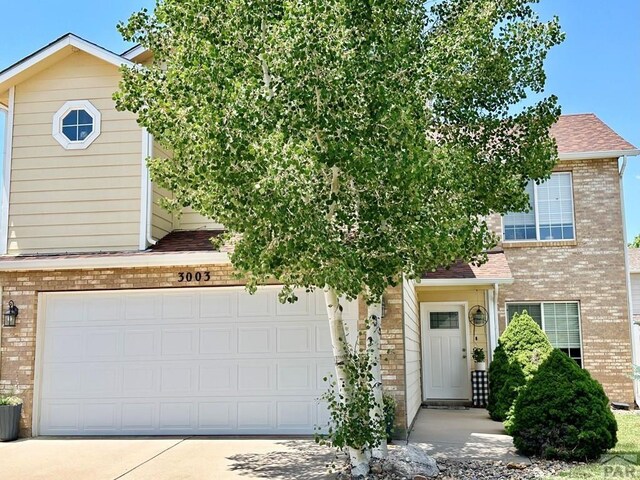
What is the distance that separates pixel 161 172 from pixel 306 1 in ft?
8.39

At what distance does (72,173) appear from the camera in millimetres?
11148

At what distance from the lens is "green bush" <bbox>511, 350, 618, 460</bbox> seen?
758cm

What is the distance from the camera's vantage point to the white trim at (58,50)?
1108 cm

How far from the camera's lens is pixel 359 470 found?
6883 millimetres

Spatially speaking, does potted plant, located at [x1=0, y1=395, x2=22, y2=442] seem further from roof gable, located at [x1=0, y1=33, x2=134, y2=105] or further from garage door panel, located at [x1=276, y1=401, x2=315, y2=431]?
roof gable, located at [x1=0, y1=33, x2=134, y2=105]

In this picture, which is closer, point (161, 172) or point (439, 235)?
point (439, 235)

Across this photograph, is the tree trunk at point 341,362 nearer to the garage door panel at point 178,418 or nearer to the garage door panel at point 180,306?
the garage door panel at point 178,418

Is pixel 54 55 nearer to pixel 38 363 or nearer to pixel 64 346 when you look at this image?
pixel 64 346

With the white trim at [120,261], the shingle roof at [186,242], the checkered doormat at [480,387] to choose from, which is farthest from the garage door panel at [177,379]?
the checkered doormat at [480,387]

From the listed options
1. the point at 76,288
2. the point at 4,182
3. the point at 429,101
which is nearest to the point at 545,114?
the point at 429,101

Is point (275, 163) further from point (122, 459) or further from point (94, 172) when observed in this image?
point (94, 172)

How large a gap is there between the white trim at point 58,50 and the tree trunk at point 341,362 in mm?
6584

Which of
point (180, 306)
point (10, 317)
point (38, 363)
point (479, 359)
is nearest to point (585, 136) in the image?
point (479, 359)

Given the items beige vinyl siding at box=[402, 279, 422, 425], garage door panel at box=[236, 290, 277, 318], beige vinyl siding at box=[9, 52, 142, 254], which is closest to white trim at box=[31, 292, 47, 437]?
beige vinyl siding at box=[9, 52, 142, 254]
